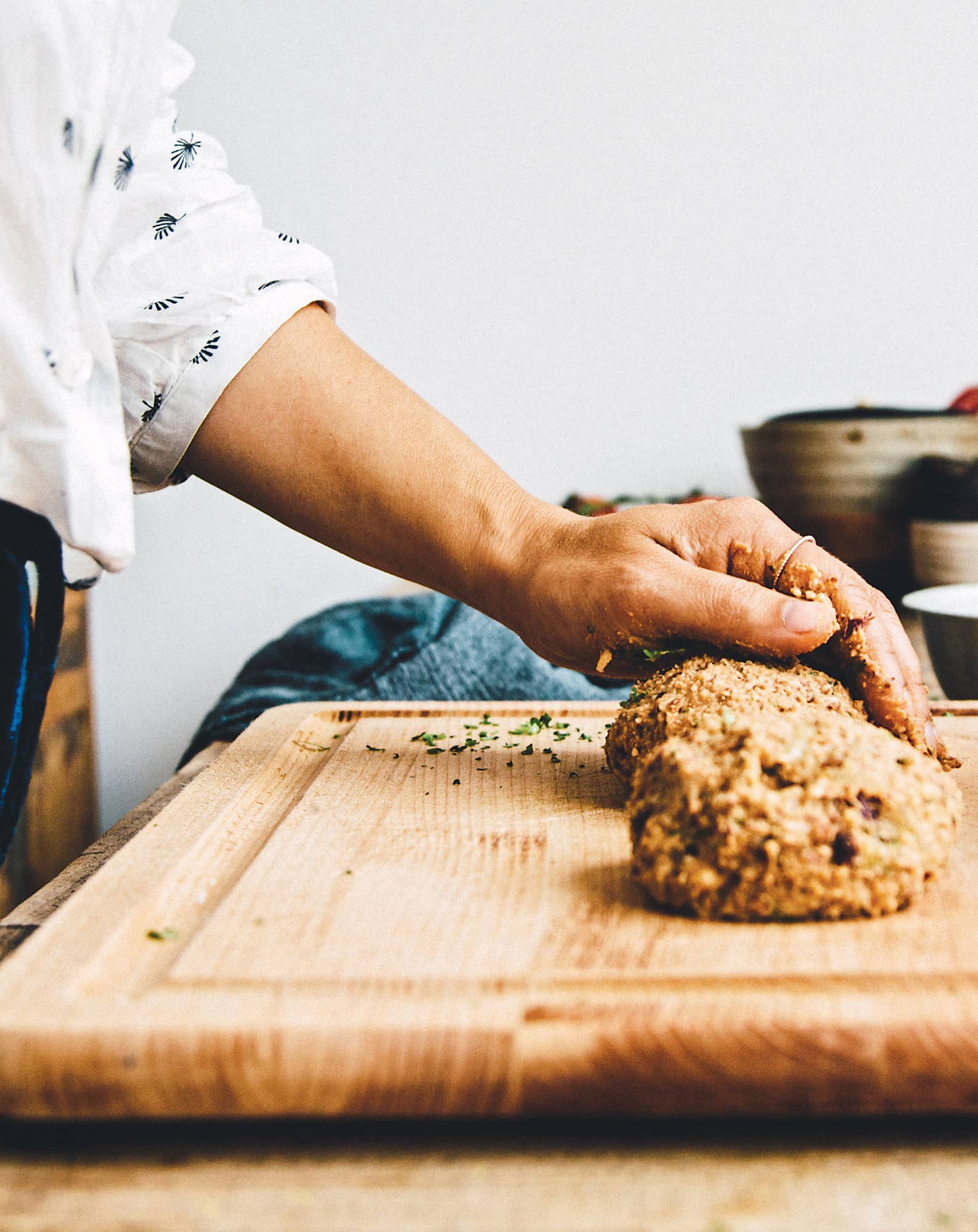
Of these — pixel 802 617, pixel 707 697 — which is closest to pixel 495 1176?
pixel 707 697

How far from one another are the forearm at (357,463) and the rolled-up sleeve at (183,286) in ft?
0.11

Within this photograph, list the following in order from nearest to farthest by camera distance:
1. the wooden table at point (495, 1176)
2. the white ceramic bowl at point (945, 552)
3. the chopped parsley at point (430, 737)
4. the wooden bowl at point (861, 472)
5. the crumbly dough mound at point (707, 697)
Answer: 1. the wooden table at point (495, 1176)
2. the crumbly dough mound at point (707, 697)
3. the chopped parsley at point (430, 737)
4. the white ceramic bowl at point (945, 552)
5. the wooden bowl at point (861, 472)

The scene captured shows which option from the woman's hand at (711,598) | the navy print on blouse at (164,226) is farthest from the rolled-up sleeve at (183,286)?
the woman's hand at (711,598)

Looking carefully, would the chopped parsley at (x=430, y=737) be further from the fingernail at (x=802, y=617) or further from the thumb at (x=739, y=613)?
the fingernail at (x=802, y=617)

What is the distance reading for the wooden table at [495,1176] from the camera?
547mm

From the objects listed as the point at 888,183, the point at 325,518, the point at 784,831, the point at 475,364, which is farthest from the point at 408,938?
the point at 888,183

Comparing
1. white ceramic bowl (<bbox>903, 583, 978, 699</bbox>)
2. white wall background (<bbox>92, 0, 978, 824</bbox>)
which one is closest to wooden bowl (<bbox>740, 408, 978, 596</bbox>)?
white ceramic bowl (<bbox>903, 583, 978, 699</bbox>)

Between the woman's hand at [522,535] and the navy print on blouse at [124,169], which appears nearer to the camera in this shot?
the navy print on blouse at [124,169]

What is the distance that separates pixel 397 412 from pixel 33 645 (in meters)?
0.46

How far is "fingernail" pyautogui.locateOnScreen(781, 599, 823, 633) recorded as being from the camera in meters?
1.05

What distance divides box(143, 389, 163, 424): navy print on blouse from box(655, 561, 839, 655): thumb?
0.55m

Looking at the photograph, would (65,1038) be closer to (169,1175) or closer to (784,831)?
(169,1175)

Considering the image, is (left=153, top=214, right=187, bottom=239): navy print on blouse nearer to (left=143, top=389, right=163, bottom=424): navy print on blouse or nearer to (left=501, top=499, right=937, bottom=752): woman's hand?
(left=143, top=389, right=163, bottom=424): navy print on blouse

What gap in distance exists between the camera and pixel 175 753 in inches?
120
